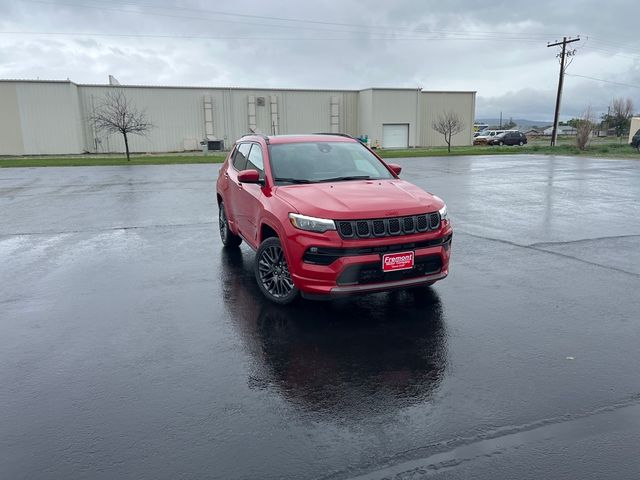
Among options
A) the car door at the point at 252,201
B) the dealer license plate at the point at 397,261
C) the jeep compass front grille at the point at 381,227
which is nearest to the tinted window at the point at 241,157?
the car door at the point at 252,201

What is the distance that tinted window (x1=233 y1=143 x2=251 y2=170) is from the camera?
773cm

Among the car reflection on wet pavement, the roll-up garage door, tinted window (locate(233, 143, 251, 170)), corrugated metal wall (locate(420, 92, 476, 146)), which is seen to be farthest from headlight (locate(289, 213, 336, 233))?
corrugated metal wall (locate(420, 92, 476, 146))

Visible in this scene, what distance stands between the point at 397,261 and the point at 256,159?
285 cm

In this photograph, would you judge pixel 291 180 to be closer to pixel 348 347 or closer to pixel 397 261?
pixel 397 261

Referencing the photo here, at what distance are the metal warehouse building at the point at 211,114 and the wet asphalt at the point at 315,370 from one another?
44004 mm

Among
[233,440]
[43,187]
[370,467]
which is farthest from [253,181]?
[43,187]

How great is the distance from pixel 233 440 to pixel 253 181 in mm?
3579

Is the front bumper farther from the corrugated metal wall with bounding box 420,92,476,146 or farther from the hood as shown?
the corrugated metal wall with bounding box 420,92,476,146

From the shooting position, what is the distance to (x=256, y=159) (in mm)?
7121

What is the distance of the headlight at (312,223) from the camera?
5129 mm

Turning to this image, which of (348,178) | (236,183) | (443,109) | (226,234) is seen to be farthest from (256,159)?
(443,109)

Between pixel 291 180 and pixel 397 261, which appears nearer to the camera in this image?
pixel 397 261

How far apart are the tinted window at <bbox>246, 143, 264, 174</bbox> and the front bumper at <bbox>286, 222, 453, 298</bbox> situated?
1.79 meters

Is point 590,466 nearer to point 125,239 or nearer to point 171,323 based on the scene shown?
point 171,323
